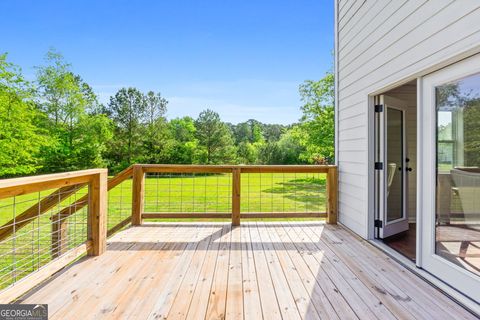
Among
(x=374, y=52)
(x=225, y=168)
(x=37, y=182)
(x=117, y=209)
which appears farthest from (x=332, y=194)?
(x=117, y=209)

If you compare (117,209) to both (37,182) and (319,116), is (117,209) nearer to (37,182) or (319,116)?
(37,182)

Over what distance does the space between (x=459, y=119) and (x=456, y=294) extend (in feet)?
4.23

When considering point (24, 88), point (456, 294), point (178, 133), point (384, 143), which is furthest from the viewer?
point (178, 133)

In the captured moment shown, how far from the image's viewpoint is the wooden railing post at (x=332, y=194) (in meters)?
4.17

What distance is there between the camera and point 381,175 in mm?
3361

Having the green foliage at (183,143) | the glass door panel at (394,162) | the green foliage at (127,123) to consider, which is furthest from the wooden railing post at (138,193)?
the green foliage at (183,143)

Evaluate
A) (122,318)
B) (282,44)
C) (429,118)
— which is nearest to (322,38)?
(282,44)

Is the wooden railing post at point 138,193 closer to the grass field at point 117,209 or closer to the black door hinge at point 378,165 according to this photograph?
the grass field at point 117,209

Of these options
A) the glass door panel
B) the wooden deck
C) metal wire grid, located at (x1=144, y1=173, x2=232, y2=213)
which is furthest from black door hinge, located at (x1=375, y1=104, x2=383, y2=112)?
metal wire grid, located at (x1=144, y1=173, x2=232, y2=213)

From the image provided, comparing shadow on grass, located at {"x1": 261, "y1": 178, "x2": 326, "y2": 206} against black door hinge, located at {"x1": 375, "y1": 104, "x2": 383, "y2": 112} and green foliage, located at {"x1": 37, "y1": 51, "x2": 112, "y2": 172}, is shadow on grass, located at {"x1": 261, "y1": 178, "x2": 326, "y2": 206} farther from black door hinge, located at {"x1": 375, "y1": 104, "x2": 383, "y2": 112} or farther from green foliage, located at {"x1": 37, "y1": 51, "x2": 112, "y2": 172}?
green foliage, located at {"x1": 37, "y1": 51, "x2": 112, "y2": 172}

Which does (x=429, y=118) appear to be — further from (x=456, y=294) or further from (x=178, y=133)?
(x=178, y=133)

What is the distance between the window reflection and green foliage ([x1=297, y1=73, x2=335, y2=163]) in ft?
28.1

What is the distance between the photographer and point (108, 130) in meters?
18.0
